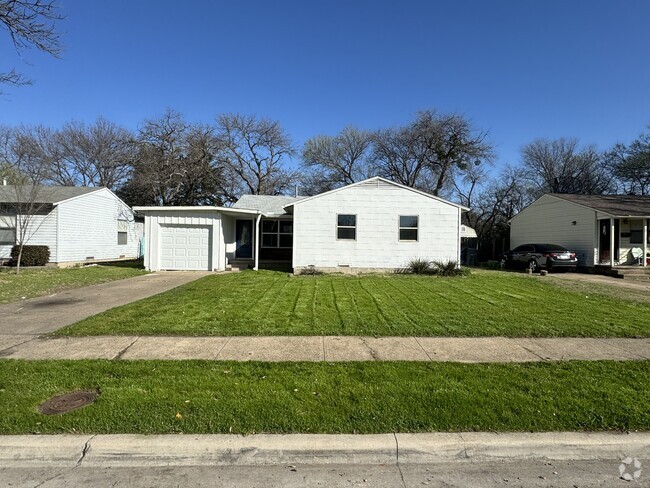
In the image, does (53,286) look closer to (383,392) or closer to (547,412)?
(383,392)

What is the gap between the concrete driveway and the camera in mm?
7325

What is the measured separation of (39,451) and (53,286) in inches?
452

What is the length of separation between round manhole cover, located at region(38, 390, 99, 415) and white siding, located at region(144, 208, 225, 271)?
14.1 m

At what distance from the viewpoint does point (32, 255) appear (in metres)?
20.1

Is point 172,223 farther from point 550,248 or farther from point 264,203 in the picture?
point 550,248

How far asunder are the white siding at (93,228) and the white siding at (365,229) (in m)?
13.3

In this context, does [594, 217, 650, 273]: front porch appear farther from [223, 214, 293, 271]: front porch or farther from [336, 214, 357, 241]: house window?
[223, 214, 293, 271]: front porch

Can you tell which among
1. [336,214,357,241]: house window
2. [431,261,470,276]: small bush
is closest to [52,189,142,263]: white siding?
[336,214,357,241]: house window

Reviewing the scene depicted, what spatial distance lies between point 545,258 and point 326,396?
19.8 meters

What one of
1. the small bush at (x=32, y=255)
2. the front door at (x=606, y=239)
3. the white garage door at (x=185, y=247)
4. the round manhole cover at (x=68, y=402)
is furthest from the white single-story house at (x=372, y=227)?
the round manhole cover at (x=68, y=402)

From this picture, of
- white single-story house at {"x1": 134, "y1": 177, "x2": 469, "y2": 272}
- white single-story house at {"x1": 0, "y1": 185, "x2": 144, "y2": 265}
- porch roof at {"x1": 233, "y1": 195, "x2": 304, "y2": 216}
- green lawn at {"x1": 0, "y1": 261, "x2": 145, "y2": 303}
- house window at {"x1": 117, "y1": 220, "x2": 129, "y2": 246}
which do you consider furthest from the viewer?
house window at {"x1": 117, "y1": 220, "x2": 129, "y2": 246}

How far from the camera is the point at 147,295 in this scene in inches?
431

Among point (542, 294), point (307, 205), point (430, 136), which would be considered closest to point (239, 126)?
point (430, 136)

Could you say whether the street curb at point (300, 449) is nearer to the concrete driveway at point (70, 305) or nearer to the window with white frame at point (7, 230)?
the concrete driveway at point (70, 305)
